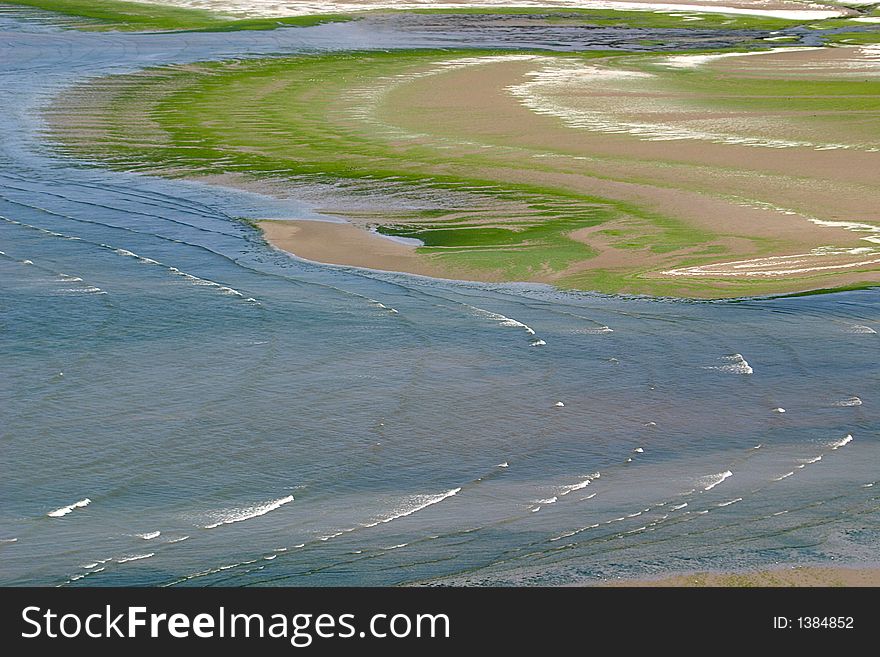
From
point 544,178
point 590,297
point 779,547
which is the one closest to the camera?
point 779,547

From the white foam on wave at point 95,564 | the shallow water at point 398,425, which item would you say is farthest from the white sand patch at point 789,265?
the white foam on wave at point 95,564

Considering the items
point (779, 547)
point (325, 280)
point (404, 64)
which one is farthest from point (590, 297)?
point (404, 64)

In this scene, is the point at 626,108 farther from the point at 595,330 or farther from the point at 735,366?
the point at 735,366

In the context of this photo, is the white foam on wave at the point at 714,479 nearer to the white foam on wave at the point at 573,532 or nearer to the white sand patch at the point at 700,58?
the white foam on wave at the point at 573,532

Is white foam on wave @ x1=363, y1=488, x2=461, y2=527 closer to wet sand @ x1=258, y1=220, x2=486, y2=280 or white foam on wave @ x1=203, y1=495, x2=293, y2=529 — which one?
white foam on wave @ x1=203, y1=495, x2=293, y2=529

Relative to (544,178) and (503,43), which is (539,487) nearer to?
(544,178)

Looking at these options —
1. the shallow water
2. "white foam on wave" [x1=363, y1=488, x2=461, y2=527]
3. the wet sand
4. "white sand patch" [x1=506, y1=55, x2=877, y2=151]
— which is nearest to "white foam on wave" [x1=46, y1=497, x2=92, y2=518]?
the shallow water
